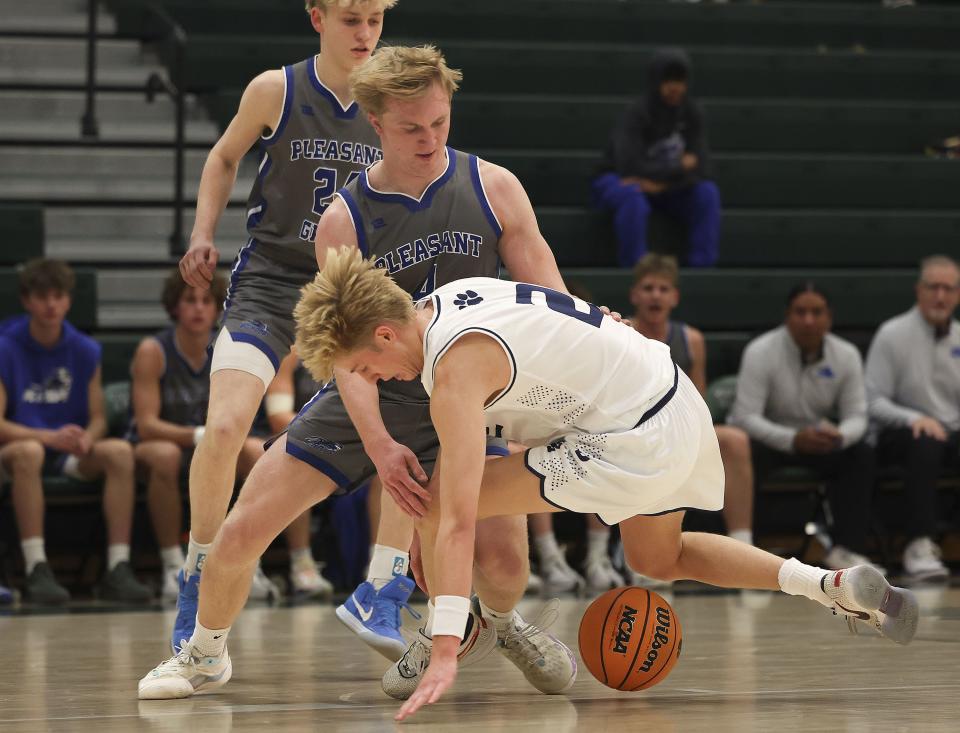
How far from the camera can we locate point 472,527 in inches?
115

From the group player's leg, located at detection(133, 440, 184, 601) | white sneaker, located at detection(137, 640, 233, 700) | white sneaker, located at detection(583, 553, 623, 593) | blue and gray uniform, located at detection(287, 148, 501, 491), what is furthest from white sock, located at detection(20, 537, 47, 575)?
blue and gray uniform, located at detection(287, 148, 501, 491)

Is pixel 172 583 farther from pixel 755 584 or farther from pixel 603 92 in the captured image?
pixel 603 92

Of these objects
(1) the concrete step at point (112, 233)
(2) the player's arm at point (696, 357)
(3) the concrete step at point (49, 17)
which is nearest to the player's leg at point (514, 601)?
(2) the player's arm at point (696, 357)

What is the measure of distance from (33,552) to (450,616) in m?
3.77

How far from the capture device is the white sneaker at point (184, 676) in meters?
3.54

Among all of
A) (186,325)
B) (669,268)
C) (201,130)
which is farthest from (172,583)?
(201,130)

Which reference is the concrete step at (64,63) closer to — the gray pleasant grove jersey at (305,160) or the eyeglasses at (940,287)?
the eyeglasses at (940,287)

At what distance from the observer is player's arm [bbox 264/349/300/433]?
6504mm

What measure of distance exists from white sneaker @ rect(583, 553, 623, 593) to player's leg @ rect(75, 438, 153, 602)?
1862mm

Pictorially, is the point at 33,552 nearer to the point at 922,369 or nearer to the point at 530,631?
the point at 530,631

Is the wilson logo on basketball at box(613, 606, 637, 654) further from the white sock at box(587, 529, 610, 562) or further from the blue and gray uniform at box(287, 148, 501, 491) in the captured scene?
the white sock at box(587, 529, 610, 562)

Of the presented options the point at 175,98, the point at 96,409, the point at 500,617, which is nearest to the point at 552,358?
the point at 500,617

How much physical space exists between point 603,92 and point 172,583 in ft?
14.9

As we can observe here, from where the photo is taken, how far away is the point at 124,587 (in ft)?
20.4
